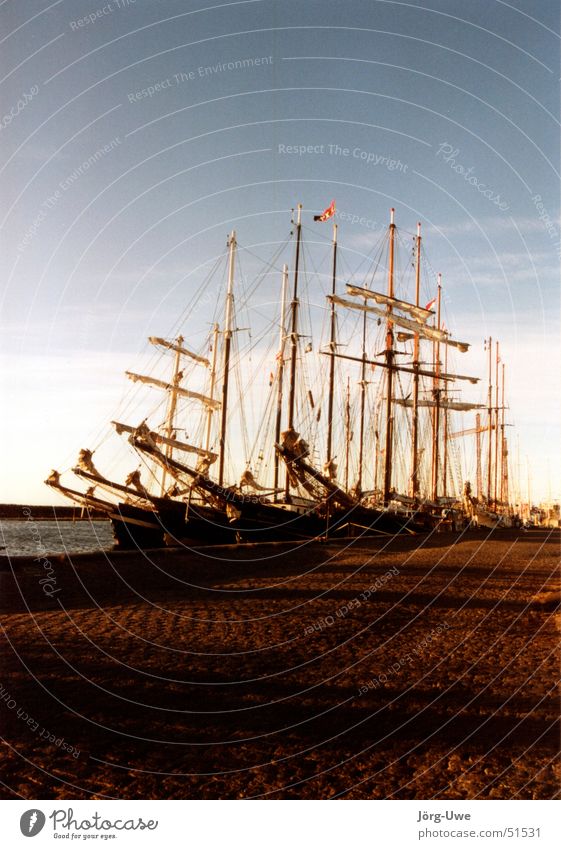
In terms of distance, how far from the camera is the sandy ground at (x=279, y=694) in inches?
199

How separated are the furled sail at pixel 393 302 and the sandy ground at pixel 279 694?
107 feet

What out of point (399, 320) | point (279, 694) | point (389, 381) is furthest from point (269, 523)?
point (279, 694)

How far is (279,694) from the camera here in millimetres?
7051

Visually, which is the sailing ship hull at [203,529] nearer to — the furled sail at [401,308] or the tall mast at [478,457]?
the furled sail at [401,308]

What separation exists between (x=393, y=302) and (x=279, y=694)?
41.6 metres

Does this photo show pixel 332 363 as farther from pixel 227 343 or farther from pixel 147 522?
pixel 147 522

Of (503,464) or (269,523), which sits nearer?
(269,523)

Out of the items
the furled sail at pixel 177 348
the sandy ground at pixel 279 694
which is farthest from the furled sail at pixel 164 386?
the sandy ground at pixel 279 694

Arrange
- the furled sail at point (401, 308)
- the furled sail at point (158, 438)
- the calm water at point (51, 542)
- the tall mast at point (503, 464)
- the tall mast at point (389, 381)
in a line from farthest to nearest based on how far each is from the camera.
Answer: the tall mast at point (503, 464), the calm water at point (51, 542), the furled sail at point (401, 308), the tall mast at point (389, 381), the furled sail at point (158, 438)

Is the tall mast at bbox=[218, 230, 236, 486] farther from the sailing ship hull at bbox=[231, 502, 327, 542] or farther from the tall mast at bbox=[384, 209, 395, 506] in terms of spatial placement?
the tall mast at bbox=[384, 209, 395, 506]

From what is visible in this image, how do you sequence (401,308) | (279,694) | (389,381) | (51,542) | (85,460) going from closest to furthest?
(279,694) < (85,460) < (389,381) < (401,308) < (51,542)

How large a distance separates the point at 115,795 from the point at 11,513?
16434cm

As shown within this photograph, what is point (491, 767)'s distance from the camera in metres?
5.28

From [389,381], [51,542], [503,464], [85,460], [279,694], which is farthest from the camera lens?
[503,464]
